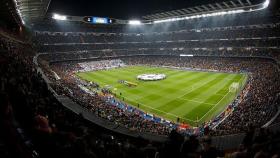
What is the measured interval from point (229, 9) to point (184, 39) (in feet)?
66.4

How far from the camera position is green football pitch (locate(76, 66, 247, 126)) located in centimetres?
2956

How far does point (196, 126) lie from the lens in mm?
25422

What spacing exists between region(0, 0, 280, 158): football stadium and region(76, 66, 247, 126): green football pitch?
0.16m

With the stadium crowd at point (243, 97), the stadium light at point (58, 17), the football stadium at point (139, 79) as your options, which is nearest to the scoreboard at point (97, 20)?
the football stadium at point (139, 79)

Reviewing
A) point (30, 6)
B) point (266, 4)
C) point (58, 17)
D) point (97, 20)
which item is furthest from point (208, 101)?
point (97, 20)

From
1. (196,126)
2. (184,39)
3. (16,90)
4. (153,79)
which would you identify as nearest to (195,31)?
(184,39)

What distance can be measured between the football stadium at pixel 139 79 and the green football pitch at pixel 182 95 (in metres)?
Answer: 0.16

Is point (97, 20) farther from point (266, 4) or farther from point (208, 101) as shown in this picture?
point (208, 101)

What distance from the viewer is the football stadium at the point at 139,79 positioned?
6102mm

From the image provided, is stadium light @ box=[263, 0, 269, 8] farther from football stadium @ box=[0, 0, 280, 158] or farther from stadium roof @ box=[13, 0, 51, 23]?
stadium roof @ box=[13, 0, 51, 23]

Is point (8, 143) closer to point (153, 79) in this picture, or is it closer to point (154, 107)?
point (154, 107)

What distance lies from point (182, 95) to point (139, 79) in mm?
15353

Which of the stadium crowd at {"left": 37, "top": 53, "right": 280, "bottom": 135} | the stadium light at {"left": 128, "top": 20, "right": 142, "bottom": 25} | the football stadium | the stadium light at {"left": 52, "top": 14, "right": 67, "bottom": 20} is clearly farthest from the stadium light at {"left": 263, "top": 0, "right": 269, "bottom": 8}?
the stadium light at {"left": 52, "top": 14, "right": 67, "bottom": 20}

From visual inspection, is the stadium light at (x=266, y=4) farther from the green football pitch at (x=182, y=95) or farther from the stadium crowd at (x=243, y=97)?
the green football pitch at (x=182, y=95)
